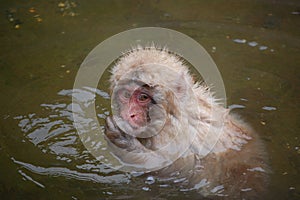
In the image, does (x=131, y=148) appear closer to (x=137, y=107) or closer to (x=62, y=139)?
(x=137, y=107)

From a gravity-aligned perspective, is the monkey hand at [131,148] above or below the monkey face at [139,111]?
below

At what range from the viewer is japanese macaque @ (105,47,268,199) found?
3.80 meters

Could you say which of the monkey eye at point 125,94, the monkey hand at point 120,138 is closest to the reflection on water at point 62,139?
the monkey hand at point 120,138

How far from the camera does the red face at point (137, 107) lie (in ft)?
12.6

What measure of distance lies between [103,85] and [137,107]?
67.8 inches

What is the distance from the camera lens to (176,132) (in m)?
3.81

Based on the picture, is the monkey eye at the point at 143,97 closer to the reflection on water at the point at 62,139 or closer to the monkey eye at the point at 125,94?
the monkey eye at the point at 125,94

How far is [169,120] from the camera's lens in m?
3.83

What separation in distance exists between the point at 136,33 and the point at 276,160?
8.93 ft

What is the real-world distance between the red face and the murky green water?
59 centimetres

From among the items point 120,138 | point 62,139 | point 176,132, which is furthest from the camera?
point 62,139

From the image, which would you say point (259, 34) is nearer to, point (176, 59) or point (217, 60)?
point (217, 60)

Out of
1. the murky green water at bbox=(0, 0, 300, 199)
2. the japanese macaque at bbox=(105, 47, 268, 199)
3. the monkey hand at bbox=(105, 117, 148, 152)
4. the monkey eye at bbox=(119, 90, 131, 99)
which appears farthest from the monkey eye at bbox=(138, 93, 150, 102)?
the murky green water at bbox=(0, 0, 300, 199)

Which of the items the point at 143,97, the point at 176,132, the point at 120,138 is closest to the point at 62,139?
the point at 120,138
